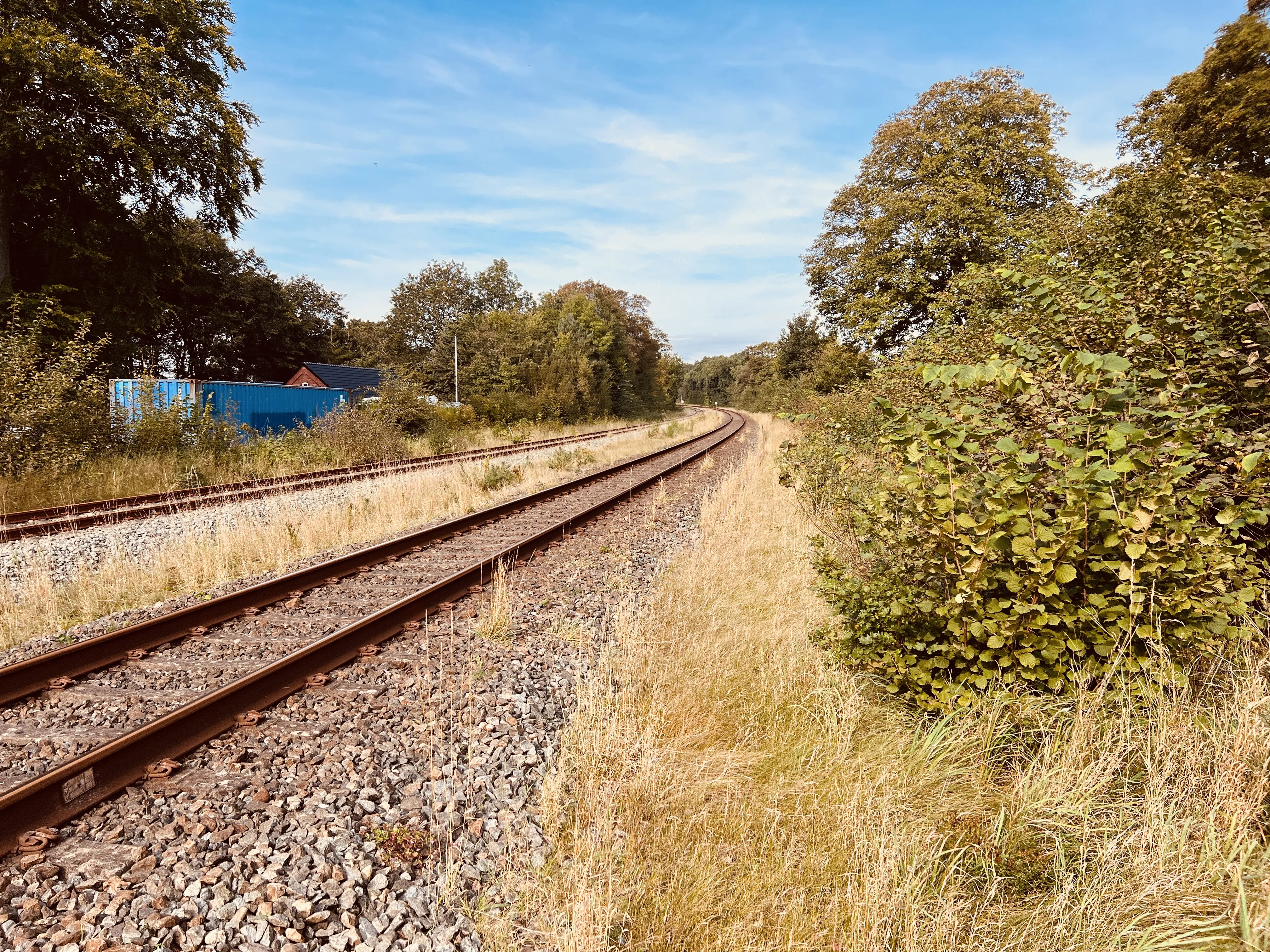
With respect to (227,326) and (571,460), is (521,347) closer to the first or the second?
(571,460)

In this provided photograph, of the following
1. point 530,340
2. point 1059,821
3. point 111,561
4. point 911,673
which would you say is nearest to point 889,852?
point 1059,821

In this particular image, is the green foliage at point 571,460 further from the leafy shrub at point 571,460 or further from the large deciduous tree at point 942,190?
the large deciduous tree at point 942,190

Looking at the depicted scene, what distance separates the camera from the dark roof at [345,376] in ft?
117

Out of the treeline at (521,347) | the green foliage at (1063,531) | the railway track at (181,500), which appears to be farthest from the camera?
the treeline at (521,347)

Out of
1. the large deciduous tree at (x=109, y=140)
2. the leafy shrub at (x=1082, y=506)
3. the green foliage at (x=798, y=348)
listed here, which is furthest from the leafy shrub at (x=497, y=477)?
the green foliage at (x=798, y=348)

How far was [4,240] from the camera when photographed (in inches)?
623

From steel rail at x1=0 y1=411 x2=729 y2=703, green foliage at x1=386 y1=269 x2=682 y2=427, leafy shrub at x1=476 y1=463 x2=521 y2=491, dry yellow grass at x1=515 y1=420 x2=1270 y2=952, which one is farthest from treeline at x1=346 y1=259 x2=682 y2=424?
dry yellow grass at x1=515 y1=420 x2=1270 y2=952

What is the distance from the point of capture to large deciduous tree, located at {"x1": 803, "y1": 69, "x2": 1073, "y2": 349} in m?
17.5

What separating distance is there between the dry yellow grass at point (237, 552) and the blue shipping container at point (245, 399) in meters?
7.19

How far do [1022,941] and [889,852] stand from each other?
0.47m

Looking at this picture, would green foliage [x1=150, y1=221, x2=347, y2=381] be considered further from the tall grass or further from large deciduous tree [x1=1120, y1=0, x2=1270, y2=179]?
large deciduous tree [x1=1120, y1=0, x2=1270, y2=179]

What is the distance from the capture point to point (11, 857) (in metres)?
2.37

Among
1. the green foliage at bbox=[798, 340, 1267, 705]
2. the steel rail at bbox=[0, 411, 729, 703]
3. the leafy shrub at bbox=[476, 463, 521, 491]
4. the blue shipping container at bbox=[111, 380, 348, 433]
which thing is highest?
the blue shipping container at bbox=[111, 380, 348, 433]

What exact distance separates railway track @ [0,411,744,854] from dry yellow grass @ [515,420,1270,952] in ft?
6.64
